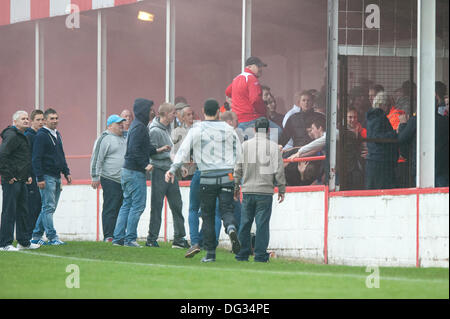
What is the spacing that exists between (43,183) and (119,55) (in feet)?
20.0

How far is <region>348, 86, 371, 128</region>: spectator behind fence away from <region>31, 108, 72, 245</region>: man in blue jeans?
4.27m

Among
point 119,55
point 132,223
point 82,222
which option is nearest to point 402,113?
point 132,223

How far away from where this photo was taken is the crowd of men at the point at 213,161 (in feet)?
33.2

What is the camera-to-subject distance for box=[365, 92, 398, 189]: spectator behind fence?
432 inches

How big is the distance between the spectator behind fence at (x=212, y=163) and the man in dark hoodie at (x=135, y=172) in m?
1.88

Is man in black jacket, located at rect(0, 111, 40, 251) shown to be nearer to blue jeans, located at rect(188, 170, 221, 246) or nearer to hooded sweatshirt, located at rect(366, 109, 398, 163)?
blue jeans, located at rect(188, 170, 221, 246)

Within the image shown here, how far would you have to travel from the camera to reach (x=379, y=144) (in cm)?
1112

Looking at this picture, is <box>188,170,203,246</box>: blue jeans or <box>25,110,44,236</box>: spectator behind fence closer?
<box>188,170,203,246</box>: blue jeans

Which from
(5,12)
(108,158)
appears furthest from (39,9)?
(108,158)

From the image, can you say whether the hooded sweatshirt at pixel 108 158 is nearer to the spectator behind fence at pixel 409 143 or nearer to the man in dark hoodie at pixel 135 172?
the man in dark hoodie at pixel 135 172

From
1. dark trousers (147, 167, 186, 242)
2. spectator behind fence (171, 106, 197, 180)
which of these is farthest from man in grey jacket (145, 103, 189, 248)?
spectator behind fence (171, 106, 197, 180)

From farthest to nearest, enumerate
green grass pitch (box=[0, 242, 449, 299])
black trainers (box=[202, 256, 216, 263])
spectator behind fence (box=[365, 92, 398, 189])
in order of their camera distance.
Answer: spectator behind fence (box=[365, 92, 398, 189]), black trainers (box=[202, 256, 216, 263]), green grass pitch (box=[0, 242, 449, 299])

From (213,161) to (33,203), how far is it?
3837 millimetres
